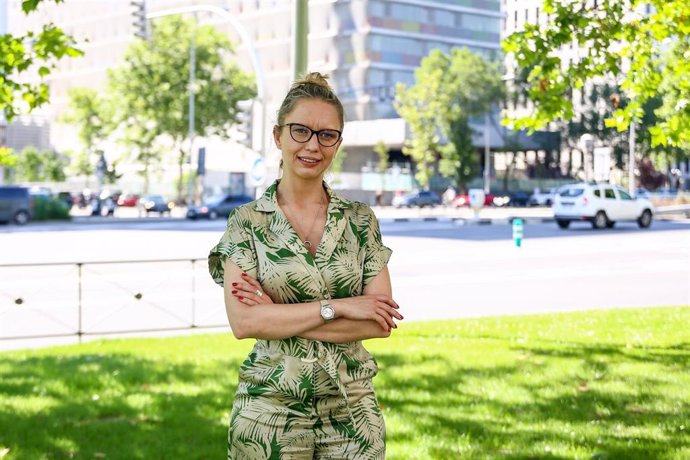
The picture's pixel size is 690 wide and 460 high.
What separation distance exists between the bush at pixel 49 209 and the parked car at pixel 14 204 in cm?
331

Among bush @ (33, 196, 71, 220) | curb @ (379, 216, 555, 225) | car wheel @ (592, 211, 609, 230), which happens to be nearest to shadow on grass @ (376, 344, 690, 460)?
car wheel @ (592, 211, 609, 230)

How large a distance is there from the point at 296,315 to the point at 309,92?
0.68 m

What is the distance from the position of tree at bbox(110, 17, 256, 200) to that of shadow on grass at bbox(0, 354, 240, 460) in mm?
65805

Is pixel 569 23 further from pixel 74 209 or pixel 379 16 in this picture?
pixel 379 16

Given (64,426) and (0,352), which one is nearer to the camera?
(64,426)

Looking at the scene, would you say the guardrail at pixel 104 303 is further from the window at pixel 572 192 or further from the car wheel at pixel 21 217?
the car wheel at pixel 21 217

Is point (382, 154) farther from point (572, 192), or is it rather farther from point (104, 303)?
point (104, 303)

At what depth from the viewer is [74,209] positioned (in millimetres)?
71938

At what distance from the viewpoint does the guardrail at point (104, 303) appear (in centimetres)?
1271

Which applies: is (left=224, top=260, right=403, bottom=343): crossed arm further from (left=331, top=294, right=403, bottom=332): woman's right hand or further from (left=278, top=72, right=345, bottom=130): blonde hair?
(left=278, top=72, right=345, bottom=130): blonde hair

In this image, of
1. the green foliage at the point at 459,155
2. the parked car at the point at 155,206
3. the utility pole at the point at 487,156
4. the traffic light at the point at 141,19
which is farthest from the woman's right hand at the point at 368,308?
the utility pole at the point at 487,156

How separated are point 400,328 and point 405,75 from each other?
8083 cm

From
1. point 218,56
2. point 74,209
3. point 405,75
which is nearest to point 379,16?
point 405,75

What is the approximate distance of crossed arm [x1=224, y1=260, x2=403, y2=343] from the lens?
3.09m
